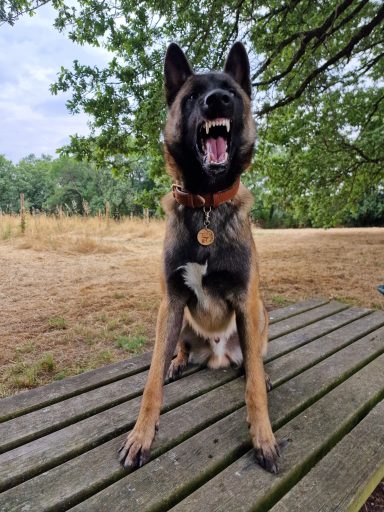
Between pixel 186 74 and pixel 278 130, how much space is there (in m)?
5.50

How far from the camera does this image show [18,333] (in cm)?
327

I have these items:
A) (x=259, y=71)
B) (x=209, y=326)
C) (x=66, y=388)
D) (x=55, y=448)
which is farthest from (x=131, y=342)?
(x=259, y=71)

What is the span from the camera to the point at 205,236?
1.72 metres

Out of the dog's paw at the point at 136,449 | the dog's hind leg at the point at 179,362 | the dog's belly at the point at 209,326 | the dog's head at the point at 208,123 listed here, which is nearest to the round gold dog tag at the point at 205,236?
the dog's belly at the point at 209,326

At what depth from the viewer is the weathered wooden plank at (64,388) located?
1.66m

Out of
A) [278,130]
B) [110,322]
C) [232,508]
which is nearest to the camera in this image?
[232,508]

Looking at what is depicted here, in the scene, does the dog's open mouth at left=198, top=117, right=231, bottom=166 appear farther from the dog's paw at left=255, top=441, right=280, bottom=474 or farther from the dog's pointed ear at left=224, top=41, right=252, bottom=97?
the dog's paw at left=255, top=441, right=280, bottom=474

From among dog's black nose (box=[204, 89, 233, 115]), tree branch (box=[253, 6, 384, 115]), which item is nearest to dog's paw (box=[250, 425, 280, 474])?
dog's black nose (box=[204, 89, 233, 115])

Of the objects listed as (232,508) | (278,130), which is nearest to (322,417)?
(232,508)

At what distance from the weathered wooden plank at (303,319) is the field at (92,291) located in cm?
88

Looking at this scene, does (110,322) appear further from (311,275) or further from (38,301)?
(311,275)

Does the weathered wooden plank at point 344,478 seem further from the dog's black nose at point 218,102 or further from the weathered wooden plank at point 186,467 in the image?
the dog's black nose at point 218,102

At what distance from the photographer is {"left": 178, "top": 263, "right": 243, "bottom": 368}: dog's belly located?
5.70 feet

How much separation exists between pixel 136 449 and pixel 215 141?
1.43 metres
